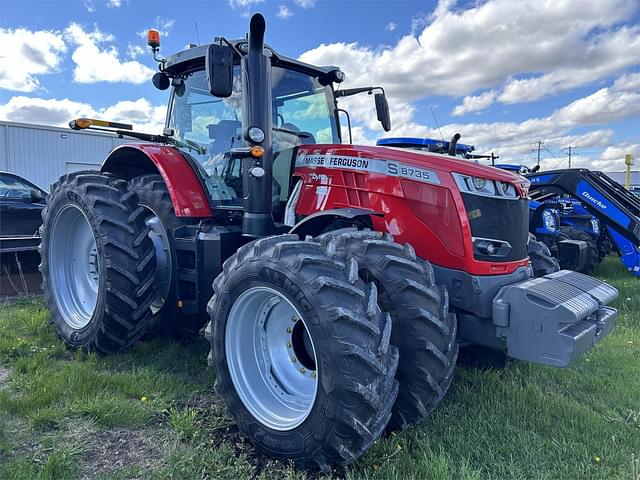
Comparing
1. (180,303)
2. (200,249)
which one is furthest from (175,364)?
(200,249)

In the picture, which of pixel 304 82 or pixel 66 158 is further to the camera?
pixel 66 158

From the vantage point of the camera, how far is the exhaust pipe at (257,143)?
335 centimetres

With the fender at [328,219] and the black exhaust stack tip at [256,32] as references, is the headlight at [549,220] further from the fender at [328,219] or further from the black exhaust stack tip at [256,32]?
the black exhaust stack tip at [256,32]

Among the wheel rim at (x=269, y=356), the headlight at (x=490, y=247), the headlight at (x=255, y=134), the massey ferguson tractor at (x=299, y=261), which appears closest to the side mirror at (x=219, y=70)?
the massey ferguson tractor at (x=299, y=261)

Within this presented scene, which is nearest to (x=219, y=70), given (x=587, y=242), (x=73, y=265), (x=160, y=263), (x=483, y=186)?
(x=160, y=263)

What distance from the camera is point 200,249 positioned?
376 cm

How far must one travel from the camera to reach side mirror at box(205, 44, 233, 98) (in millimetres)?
3104

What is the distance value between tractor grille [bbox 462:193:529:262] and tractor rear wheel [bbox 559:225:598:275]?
497cm

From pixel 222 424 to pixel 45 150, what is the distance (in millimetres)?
20092

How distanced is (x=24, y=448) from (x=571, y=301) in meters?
3.11

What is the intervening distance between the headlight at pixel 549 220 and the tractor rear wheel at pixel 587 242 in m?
0.17

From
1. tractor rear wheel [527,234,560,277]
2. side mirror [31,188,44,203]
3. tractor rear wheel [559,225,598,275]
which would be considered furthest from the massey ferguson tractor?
tractor rear wheel [559,225,598,275]

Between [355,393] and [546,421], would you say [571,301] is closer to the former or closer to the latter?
[546,421]

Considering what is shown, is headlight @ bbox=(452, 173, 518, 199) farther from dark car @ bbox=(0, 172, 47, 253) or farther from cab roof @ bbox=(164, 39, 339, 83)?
dark car @ bbox=(0, 172, 47, 253)
